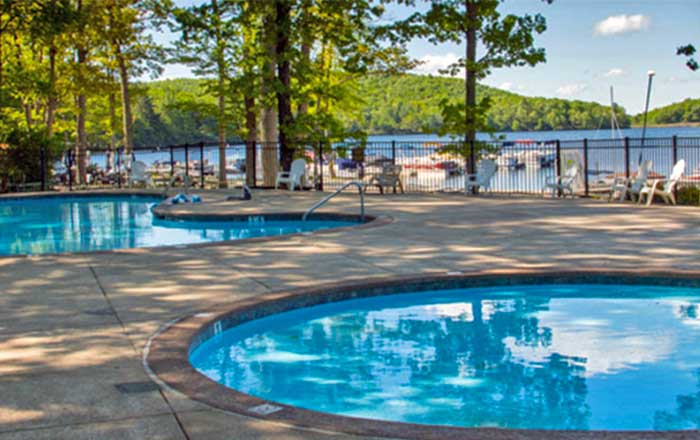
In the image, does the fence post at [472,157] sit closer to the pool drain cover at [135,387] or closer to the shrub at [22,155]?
the shrub at [22,155]

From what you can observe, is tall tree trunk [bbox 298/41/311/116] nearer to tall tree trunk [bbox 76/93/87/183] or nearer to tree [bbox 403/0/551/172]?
tree [bbox 403/0/551/172]

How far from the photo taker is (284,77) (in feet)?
73.3

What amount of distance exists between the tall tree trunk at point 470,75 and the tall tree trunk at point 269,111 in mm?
5293

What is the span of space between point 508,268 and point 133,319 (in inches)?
163

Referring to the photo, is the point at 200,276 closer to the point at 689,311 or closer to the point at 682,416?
the point at 689,311

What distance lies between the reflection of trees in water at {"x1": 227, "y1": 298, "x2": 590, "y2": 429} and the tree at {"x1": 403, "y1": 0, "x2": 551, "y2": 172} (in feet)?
42.3

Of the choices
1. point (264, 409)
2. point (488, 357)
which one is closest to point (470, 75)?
point (488, 357)

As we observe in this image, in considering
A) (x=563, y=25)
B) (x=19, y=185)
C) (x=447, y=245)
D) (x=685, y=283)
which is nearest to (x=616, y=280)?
(x=685, y=283)

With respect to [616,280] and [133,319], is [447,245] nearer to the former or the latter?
[616,280]

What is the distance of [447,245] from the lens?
1035 centimetres

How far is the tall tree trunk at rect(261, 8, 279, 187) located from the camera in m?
21.7

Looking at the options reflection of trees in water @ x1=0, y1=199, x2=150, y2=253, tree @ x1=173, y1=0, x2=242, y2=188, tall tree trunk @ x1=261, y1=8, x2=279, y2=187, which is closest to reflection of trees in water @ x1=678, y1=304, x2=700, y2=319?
reflection of trees in water @ x1=0, y1=199, x2=150, y2=253

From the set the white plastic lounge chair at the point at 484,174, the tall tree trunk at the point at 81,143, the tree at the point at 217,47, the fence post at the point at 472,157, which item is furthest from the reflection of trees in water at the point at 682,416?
the tall tree trunk at the point at 81,143

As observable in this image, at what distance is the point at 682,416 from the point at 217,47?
78.5 feet
